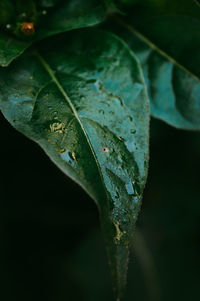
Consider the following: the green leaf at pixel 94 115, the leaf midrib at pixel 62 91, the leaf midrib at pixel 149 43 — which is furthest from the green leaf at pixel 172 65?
the leaf midrib at pixel 62 91

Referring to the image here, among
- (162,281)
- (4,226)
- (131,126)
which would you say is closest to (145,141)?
(131,126)

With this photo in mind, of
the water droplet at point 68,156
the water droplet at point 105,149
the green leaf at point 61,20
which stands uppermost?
the green leaf at point 61,20

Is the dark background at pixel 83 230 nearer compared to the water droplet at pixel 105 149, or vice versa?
the water droplet at pixel 105 149

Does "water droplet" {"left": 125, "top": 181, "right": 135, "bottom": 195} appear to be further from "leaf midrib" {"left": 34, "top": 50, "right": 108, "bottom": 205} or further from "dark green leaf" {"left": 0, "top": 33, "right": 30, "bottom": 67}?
"dark green leaf" {"left": 0, "top": 33, "right": 30, "bottom": 67}

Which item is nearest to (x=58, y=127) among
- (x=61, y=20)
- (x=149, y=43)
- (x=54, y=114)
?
(x=54, y=114)

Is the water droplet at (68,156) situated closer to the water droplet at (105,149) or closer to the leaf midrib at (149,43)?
the water droplet at (105,149)

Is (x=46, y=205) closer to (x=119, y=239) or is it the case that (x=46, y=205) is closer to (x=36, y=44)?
(x=36, y=44)

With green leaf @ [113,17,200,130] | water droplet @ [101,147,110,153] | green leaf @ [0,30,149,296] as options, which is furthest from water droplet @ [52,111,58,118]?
green leaf @ [113,17,200,130]
